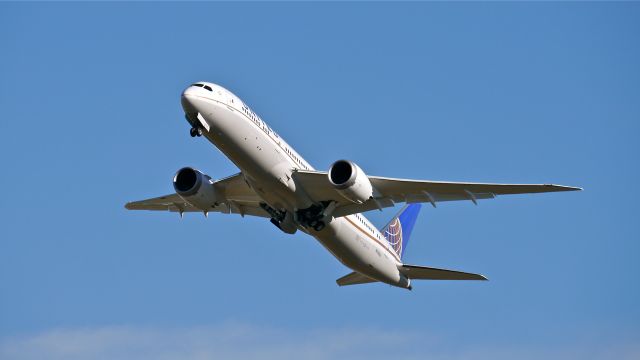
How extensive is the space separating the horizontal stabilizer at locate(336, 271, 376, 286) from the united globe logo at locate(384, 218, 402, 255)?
5.51 feet

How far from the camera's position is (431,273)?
3659 cm

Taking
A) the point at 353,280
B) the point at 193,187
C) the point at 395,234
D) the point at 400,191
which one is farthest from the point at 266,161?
the point at 395,234

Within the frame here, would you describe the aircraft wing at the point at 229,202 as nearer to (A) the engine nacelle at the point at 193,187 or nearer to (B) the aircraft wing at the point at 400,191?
(A) the engine nacelle at the point at 193,187

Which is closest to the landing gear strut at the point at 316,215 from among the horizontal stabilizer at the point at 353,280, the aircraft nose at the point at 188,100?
the aircraft nose at the point at 188,100

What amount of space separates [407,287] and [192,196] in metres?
9.39

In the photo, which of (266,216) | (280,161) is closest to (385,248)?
(266,216)

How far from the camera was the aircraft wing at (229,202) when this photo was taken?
33.8 metres

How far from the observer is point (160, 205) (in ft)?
125

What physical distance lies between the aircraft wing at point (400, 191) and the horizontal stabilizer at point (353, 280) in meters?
5.45

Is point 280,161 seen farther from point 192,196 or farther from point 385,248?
point 385,248

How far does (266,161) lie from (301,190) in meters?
2.14

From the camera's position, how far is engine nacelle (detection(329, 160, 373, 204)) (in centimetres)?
3036

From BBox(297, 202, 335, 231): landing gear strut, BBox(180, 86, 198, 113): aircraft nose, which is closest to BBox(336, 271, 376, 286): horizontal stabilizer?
BBox(297, 202, 335, 231): landing gear strut

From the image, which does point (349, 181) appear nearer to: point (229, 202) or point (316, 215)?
point (316, 215)
